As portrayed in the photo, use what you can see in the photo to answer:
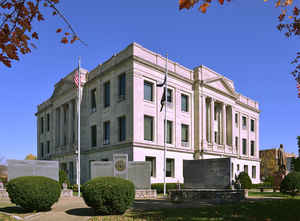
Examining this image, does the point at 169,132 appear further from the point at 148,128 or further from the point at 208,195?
the point at 208,195

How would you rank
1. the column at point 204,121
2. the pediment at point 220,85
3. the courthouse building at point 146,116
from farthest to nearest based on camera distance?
the pediment at point 220,85 < the column at point 204,121 < the courthouse building at point 146,116

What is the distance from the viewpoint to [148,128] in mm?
33062

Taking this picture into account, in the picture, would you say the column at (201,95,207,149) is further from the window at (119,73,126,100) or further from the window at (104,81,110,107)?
the window at (104,81,110,107)

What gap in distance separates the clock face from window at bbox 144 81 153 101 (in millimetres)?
10851

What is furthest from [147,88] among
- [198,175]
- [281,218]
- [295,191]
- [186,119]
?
[281,218]

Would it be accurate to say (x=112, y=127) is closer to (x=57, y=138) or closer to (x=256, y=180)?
(x=57, y=138)

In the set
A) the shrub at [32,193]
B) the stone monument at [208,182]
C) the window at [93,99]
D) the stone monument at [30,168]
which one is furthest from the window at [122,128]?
the shrub at [32,193]

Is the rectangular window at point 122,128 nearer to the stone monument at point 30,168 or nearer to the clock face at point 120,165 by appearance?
the clock face at point 120,165

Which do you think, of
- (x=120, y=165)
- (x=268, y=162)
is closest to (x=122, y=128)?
(x=120, y=165)

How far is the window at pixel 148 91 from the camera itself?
33.2m

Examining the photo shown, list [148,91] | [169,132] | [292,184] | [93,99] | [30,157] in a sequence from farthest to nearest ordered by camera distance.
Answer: [30,157], [93,99], [169,132], [148,91], [292,184]

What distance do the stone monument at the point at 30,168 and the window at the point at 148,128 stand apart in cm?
1115

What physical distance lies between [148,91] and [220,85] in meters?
14.3

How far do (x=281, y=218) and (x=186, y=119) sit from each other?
2750 centimetres
